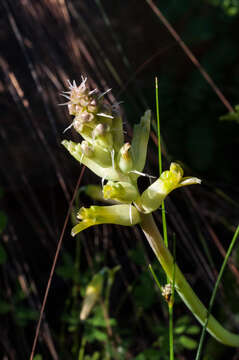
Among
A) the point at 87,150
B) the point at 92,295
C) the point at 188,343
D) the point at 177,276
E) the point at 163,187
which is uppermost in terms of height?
the point at 87,150

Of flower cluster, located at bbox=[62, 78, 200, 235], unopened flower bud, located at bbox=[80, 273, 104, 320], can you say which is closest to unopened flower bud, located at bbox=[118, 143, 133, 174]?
flower cluster, located at bbox=[62, 78, 200, 235]

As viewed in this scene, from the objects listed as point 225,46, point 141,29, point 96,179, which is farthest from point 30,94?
point 225,46

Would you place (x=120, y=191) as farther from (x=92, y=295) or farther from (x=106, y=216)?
(x=92, y=295)

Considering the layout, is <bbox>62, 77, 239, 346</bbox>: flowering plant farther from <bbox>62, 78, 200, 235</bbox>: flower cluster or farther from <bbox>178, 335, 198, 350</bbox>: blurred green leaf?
<bbox>178, 335, 198, 350</bbox>: blurred green leaf

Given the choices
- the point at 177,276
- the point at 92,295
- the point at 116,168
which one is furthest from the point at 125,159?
the point at 92,295

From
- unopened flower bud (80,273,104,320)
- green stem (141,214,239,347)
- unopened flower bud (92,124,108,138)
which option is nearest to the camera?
unopened flower bud (92,124,108,138)

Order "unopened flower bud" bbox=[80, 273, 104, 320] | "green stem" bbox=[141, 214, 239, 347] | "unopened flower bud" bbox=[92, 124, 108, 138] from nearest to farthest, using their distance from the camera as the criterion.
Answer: "unopened flower bud" bbox=[92, 124, 108, 138], "green stem" bbox=[141, 214, 239, 347], "unopened flower bud" bbox=[80, 273, 104, 320]
